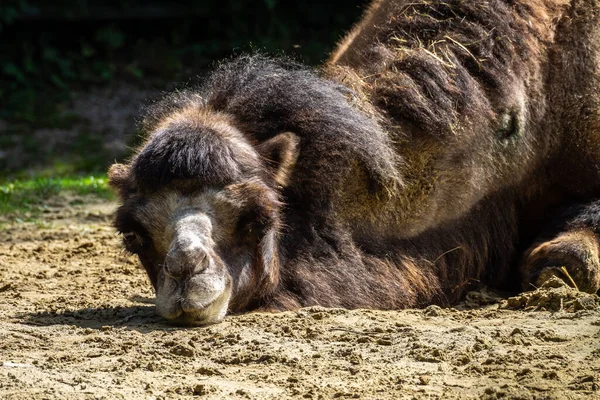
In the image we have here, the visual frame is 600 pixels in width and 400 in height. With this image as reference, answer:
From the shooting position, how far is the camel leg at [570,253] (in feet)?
17.1

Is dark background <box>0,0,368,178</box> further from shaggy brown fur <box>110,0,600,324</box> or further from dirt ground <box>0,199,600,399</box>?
dirt ground <box>0,199,600,399</box>

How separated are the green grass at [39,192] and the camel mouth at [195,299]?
370 centimetres

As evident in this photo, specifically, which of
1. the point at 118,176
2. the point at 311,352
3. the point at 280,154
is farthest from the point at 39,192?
the point at 311,352

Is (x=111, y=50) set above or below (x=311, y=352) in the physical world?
above

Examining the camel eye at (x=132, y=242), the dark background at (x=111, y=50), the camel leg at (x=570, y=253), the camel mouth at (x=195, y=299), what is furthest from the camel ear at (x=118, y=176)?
the dark background at (x=111, y=50)

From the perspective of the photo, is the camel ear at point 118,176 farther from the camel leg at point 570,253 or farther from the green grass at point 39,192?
the green grass at point 39,192

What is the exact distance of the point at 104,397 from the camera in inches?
139

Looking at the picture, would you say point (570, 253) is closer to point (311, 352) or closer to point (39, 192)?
point (311, 352)

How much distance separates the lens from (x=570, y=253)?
527 cm

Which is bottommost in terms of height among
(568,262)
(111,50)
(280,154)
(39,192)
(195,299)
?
(568,262)

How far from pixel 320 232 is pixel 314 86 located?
743mm

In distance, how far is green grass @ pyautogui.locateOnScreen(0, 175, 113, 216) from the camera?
805 cm

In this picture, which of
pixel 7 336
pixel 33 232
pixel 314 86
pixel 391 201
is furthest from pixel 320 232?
pixel 33 232

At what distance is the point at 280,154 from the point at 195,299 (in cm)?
95
